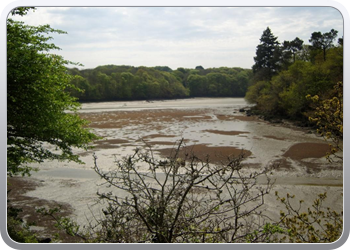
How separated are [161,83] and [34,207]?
105 ft

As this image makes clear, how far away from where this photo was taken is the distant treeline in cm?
2162

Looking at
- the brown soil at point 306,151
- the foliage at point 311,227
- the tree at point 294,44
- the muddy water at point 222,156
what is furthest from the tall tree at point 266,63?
the foliage at point 311,227

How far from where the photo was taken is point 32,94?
725 centimetres

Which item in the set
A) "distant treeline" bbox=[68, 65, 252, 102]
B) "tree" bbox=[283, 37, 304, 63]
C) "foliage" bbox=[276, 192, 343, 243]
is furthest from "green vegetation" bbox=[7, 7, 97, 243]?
"distant treeline" bbox=[68, 65, 252, 102]

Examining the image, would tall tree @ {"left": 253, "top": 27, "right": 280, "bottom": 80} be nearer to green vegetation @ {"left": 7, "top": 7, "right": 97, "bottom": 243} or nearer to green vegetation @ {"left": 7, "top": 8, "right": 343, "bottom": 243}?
green vegetation @ {"left": 7, "top": 8, "right": 343, "bottom": 243}

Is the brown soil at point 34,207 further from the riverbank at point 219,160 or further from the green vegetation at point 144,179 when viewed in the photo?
the green vegetation at point 144,179

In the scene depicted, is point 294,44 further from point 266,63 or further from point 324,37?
point 266,63

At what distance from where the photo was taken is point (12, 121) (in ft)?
22.2

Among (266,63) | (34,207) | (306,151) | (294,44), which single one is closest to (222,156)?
(306,151)

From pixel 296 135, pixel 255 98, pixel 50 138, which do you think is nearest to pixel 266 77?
pixel 255 98

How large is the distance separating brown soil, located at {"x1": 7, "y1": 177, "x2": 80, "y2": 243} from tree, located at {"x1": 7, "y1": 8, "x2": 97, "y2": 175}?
3.85 feet
